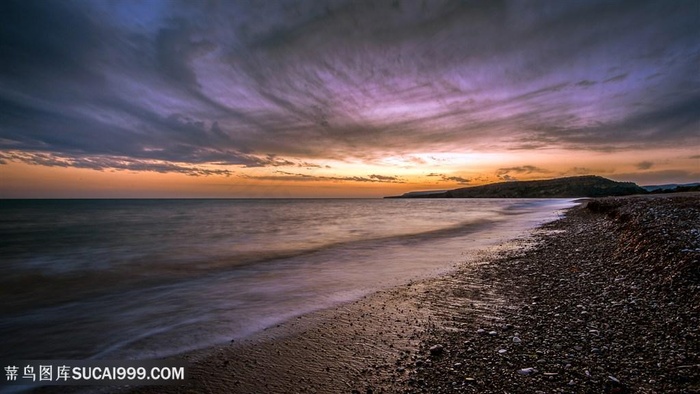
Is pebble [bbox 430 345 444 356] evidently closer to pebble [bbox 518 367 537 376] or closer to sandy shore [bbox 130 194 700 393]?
sandy shore [bbox 130 194 700 393]

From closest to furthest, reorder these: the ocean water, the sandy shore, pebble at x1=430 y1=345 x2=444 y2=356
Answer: the sandy shore, pebble at x1=430 y1=345 x2=444 y2=356, the ocean water

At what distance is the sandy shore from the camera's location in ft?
14.7

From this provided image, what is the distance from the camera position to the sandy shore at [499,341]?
449 centimetres

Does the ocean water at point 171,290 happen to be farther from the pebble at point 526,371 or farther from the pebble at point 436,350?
the pebble at point 526,371

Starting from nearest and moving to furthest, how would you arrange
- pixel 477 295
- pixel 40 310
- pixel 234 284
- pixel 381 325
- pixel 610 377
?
pixel 610 377 < pixel 381 325 < pixel 477 295 < pixel 40 310 < pixel 234 284

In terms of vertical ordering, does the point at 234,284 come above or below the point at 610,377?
below

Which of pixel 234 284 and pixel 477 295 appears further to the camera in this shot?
pixel 234 284

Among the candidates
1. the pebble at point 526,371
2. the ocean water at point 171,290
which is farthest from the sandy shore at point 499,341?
the ocean water at point 171,290

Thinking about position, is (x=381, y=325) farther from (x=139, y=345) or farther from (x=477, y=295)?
(x=139, y=345)

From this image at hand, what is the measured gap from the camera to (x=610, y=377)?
4.29m

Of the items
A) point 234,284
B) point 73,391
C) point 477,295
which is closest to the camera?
point 73,391

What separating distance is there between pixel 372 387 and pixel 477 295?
528 cm

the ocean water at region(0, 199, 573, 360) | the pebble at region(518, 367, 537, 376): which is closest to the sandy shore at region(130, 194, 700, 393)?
the pebble at region(518, 367, 537, 376)

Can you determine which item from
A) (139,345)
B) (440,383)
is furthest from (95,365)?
(440,383)
